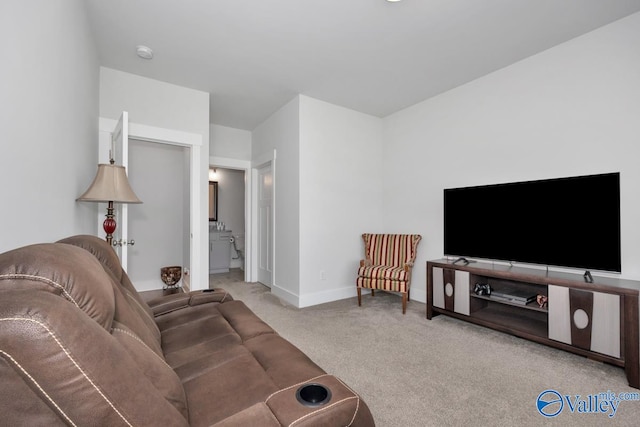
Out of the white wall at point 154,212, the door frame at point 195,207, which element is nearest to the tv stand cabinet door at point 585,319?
the door frame at point 195,207

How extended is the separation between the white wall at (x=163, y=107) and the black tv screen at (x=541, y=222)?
2.92 m

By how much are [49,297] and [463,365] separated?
2499 millimetres

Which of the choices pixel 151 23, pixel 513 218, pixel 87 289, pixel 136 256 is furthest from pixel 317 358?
pixel 136 256

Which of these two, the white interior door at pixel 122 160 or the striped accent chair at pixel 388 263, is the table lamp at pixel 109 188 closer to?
→ the white interior door at pixel 122 160

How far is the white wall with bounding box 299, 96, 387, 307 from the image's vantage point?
3.71 metres

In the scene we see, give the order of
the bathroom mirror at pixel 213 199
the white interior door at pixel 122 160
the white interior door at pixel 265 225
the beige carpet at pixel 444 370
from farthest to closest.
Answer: the bathroom mirror at pixel 213 199
the white interior door at pixel 265 225
the white interior door at pixel 122 160
the beige carpet at pixel 444 370

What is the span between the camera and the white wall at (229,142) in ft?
15.4

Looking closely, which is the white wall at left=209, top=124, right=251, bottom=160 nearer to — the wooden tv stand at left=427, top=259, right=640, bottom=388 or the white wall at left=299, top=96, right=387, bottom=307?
the white wall at left=299, top=96, right=387, bottom=307

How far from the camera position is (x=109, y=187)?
2.18m

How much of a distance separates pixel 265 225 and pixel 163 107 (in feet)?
7.29

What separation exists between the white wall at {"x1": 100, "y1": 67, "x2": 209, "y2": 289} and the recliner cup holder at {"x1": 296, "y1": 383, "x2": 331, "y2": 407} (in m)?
2.88

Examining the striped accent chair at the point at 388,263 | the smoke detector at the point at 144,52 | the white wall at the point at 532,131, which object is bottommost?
the striped accent chair at the point at 388,263

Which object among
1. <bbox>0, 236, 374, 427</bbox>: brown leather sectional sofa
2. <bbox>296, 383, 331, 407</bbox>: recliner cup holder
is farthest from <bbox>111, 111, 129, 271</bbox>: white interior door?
<bbox>296, 383, 331, 407</bbox>: recliner cup holder

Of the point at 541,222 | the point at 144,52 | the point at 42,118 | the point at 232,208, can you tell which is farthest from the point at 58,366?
the point at 232,208
